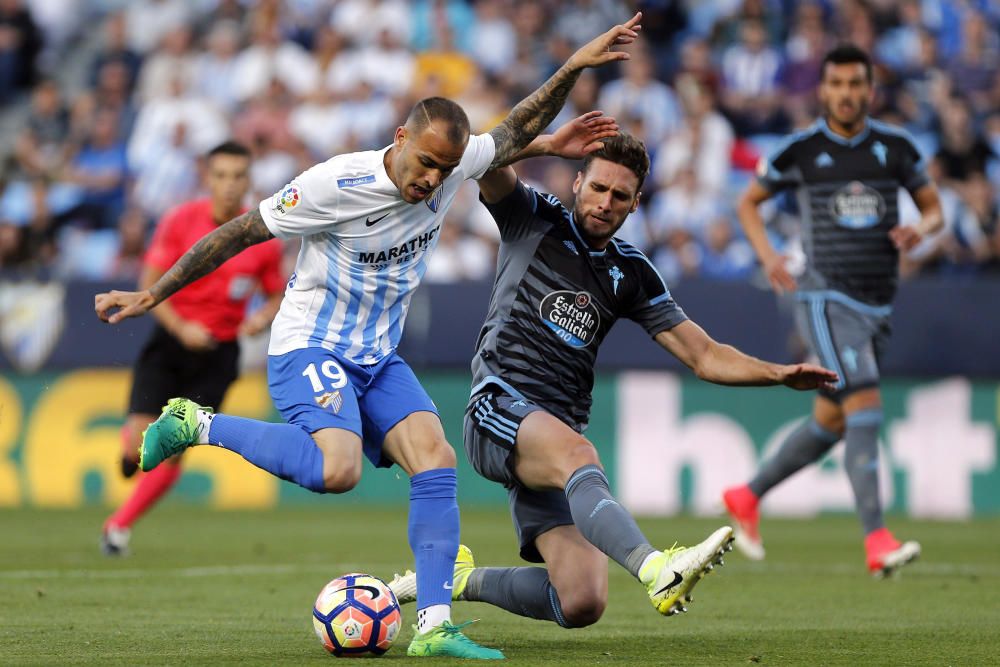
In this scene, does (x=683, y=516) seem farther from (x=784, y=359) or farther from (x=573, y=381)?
(x=573, y=381)

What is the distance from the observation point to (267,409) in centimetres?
1410

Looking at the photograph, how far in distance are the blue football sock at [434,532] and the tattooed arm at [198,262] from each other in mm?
1131

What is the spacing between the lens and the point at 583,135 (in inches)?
252

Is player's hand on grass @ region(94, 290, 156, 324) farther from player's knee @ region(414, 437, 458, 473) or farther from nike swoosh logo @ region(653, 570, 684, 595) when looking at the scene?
nike swoosh logo @ region(653, 570, 684, 595)

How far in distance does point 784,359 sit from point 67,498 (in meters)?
6.50

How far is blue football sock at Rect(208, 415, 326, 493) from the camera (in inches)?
237

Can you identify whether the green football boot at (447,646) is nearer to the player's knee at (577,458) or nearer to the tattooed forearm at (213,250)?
the player's knee at (577,458)

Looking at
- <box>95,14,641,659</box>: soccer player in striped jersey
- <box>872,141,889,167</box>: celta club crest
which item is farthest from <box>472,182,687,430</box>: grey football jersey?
<box>872,141,889,167</box>: celta club crest

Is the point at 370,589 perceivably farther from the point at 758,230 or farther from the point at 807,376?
the point at 758,230

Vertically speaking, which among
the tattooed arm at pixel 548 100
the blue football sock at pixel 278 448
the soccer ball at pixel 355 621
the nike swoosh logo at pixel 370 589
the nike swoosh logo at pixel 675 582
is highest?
the tattooed arm at pixel 548 100

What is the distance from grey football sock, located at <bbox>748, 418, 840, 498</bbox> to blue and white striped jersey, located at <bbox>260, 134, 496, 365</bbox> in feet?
12.8

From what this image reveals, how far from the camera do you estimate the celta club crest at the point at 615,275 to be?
253 inches

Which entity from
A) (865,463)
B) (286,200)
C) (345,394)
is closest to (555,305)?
(345,394)

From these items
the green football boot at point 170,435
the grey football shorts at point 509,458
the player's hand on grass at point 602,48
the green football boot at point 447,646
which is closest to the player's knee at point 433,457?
the grey football shorts at point 509,458
